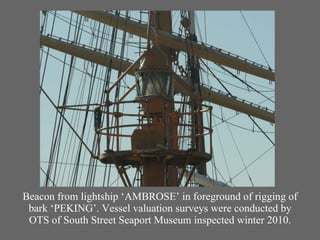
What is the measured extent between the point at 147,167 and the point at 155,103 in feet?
3.25

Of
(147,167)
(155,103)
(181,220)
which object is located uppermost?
(155,103)

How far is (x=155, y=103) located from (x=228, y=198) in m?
2.48

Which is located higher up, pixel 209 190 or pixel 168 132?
pixel 168 132

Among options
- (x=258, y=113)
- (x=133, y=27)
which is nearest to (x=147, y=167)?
(x=133, y=27)

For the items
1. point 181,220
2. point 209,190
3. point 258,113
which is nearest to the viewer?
point 181,220

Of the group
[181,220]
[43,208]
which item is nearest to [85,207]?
[43,208]

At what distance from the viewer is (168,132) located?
13.5 meters

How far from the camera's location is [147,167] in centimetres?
1355

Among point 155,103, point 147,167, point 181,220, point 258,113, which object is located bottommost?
A: point 181,220

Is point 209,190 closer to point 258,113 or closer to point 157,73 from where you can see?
point 157,73

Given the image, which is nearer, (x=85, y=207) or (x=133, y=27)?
(x=85, y=207)

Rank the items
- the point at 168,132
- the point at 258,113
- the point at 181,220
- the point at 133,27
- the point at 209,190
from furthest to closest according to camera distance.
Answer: the point at 258,113 → the point at 133,27 → the point at 168,132 → the point at 209,190 → the point at 181,220
